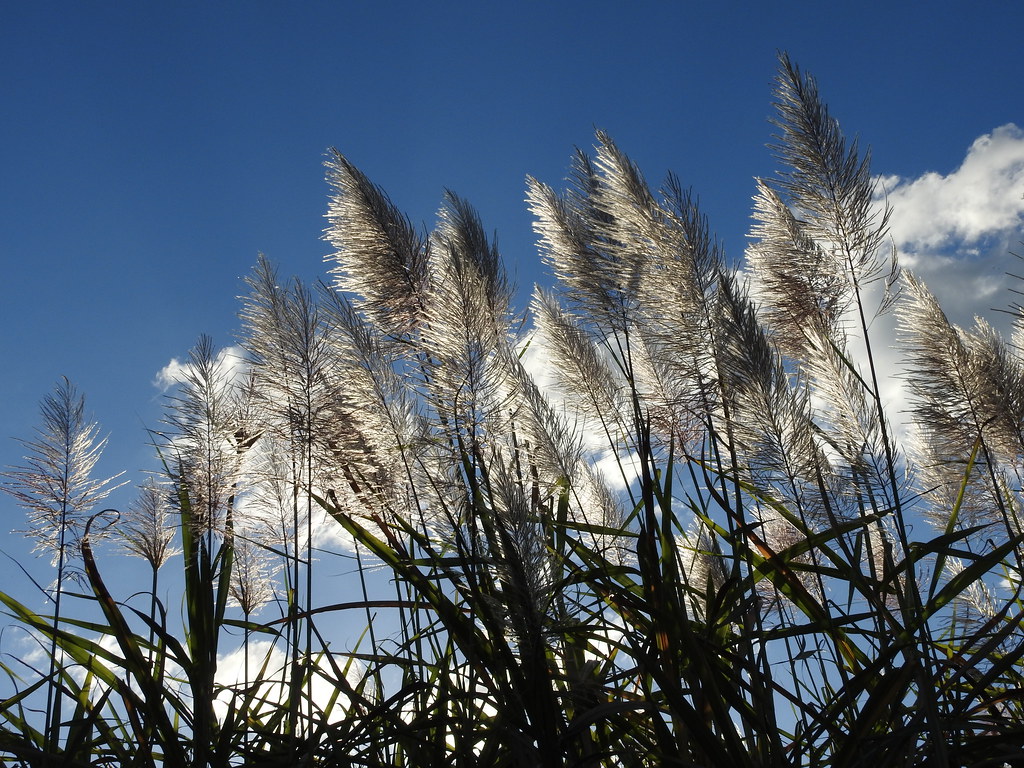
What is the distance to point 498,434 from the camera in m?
1.99

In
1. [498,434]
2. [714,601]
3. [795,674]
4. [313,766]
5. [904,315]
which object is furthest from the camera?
[904,315]

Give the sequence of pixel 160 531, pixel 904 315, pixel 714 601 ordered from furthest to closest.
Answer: pixel 904 315
pixel 160 531
pixel 714 601

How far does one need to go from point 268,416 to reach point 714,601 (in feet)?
5.25

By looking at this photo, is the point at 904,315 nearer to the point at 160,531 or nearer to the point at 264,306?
→ the point at 264,306

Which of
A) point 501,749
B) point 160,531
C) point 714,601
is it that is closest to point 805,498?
point 714,601

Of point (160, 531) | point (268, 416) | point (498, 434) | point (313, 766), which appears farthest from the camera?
point (160, 531)

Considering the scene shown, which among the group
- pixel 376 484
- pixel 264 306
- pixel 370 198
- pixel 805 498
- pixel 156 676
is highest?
pixel 370 198

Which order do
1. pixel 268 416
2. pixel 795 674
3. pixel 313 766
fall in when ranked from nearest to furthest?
pixel 313 766 < pixel 795 674 < pixel 268 416

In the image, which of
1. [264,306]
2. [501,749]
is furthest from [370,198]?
[501,749]

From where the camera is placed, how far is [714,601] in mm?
1762

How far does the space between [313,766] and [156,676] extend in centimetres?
72

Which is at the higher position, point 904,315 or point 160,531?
point 904,315

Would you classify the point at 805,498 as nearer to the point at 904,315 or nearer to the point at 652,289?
the point at 652,289

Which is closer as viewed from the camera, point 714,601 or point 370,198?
point 714,601
